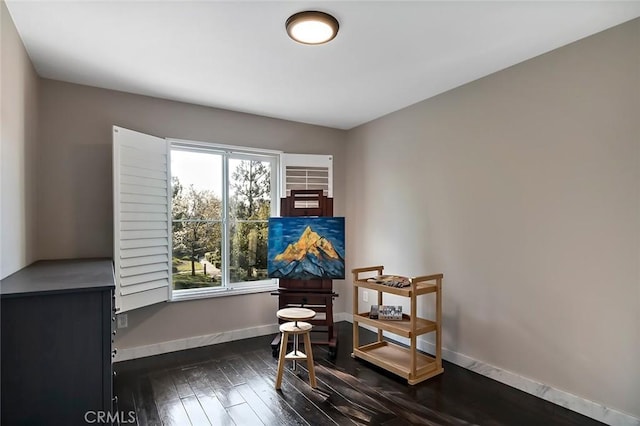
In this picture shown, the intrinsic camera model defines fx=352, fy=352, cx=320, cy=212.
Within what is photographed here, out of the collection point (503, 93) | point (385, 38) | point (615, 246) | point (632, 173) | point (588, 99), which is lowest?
point (615, 246)

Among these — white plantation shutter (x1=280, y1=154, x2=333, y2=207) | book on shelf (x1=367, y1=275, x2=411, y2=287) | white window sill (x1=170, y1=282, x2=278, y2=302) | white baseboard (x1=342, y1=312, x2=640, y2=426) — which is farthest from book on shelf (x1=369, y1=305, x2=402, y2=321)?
white plantation shutter (x1=280, y1=154, x2=333, y2=207)

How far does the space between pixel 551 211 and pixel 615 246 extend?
44 centimetres

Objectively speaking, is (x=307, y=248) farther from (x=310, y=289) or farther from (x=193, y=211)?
(x=193, y=211)

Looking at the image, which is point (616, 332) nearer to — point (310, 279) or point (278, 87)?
point (310, 279)

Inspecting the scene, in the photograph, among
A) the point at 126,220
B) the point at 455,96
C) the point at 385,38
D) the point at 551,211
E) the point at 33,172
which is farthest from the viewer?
the point at 455,96

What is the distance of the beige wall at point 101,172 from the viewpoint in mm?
3037

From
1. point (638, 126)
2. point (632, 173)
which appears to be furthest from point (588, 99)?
point (632, 173)

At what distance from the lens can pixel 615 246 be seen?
89.0 inches

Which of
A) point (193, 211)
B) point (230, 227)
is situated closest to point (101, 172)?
point (193, 211)

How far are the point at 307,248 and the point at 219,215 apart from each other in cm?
111

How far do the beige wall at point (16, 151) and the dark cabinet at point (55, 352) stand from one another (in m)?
0.58

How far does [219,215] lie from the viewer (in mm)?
3936

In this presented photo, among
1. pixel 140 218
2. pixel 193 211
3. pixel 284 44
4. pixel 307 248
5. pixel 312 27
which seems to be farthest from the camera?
pixel 193 211

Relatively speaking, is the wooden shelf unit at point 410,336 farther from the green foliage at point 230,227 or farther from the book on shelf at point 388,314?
the green foliage at point 230,227
